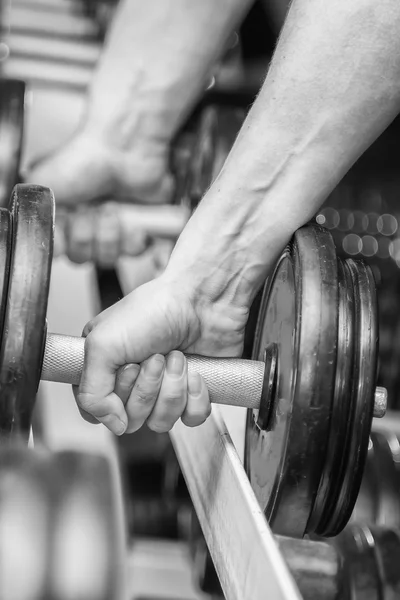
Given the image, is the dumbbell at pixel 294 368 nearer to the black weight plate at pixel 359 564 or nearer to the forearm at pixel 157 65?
the black weight plate at pixel 359 564

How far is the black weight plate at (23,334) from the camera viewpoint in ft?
2.10

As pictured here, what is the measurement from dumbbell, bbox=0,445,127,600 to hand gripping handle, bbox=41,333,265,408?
0.20m

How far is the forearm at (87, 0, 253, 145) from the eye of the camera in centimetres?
125

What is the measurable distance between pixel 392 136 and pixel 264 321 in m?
0.93

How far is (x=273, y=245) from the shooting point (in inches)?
32.0

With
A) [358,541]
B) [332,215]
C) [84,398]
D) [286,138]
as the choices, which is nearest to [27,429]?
[84,398]

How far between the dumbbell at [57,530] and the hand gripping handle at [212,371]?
0.20 m

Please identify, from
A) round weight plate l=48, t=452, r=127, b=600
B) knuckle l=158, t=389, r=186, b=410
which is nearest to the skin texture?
knuckle l=158, t=389, r=186, b=410

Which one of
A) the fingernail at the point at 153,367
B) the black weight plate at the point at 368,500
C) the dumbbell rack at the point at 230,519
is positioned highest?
the fingernail at the point at 153,367

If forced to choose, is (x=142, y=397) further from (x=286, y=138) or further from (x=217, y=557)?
(x=286, y=138)

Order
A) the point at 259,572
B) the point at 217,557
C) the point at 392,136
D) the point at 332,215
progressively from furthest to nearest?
the point at 392,136 → the point at 332,215 → the point at 217,557 → the point at 259,572

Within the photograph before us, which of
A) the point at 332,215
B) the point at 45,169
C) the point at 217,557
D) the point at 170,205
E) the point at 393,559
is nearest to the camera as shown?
the point at 217,557

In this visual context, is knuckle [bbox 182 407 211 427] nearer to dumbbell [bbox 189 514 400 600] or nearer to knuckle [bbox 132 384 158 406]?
knuckle [bbox 132 384 158 406]

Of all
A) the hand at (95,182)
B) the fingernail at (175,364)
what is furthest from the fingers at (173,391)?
the hand at (95,182)
